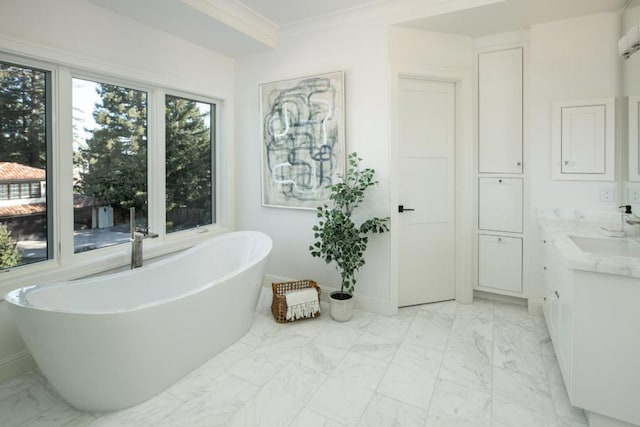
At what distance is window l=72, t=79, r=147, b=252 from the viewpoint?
2.58m

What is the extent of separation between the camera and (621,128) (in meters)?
2.62

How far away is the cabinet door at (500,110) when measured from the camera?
3100mm

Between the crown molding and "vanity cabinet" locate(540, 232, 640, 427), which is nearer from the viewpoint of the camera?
"vanity cabinet" locate(540, 232, 640, 427)

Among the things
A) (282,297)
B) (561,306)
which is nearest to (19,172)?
(282,297)

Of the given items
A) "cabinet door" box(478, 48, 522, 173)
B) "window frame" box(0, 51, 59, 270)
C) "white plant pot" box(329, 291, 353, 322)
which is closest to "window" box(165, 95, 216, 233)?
"window frame" box(0, 51, 59, 270)

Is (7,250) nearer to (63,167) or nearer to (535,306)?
(63,167)

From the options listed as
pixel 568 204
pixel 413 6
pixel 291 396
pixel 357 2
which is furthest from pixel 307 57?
pixel 291 396

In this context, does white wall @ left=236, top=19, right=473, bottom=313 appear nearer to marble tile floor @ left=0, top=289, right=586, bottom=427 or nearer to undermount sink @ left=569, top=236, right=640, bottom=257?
marble tile floor @ left=0, top=289, right=586, bottom=427

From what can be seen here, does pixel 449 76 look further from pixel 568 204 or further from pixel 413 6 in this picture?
pixel 568 204

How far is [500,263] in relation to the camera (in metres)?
3.25

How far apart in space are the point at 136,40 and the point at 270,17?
116 cm

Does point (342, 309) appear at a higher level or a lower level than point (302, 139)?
lower

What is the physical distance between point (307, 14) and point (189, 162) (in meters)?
1.79

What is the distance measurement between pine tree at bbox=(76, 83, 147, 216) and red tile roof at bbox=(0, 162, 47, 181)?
0.26 m
